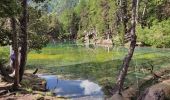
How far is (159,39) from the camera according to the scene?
2825 inches

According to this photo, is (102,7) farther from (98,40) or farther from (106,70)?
(106,70)

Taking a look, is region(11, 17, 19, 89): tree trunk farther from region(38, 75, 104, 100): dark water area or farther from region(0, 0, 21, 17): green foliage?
region(0, 0, 21, 17): green foliage

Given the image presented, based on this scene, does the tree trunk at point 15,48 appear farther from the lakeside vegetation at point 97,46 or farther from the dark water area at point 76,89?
the dark water area at point 76,89

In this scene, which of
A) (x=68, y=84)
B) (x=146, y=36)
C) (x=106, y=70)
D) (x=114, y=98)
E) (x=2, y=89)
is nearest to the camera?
(x=114, y=98)

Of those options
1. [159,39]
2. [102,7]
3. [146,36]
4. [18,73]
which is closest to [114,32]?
[102,7]

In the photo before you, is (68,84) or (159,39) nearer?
(68,84)

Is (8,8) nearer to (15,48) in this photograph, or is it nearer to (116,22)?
(15,48)

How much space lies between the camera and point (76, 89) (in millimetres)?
26203

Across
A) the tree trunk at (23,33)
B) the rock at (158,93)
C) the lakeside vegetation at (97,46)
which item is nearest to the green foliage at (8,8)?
the lakeside vegetation at (97,46)

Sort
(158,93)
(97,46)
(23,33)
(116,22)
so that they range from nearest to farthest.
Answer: (158,93), (23,33), (97,46), (116,22)

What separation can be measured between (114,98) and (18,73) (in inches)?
263

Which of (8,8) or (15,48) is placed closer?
(8,8)

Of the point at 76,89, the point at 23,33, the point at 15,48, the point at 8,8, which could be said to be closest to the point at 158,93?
the point at 8,8

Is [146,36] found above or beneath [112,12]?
beneath
